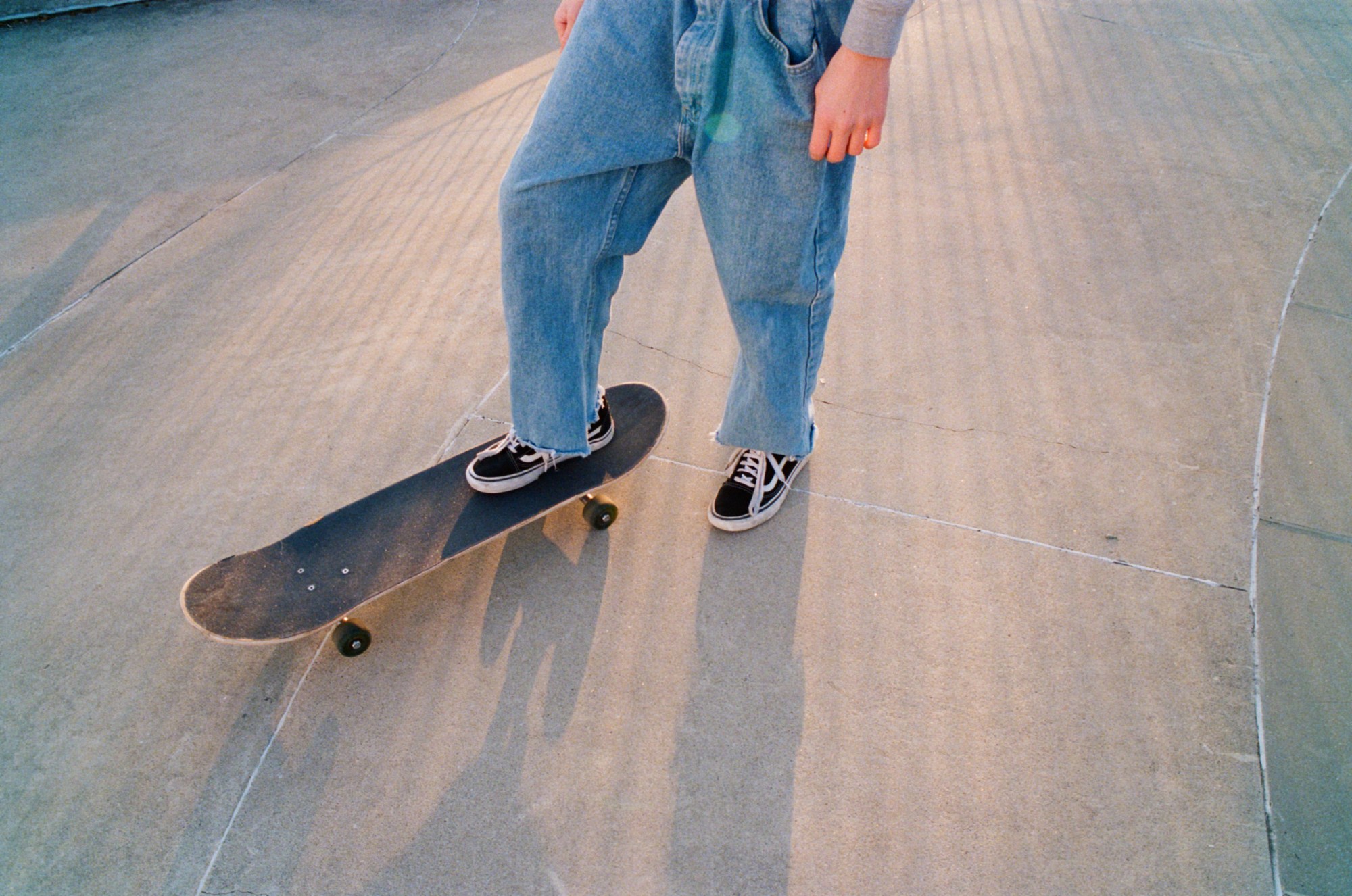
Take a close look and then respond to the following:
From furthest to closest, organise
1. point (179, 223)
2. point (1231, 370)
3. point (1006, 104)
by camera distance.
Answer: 1. point (1006, 104)
2. point (179, 223)
3. point (1231, 370)

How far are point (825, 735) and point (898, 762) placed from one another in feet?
0.54

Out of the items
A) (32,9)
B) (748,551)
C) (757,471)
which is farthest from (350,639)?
(32,9)

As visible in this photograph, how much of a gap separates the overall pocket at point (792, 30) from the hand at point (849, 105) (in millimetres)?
47

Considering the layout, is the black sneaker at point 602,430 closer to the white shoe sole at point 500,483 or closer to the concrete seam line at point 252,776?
the white shoe sole at point 500,483

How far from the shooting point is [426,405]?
2.72m

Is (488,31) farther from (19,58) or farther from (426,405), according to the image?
(426,405)

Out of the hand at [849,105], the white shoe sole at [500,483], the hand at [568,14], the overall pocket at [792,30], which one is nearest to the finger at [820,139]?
the hand at [849,105]

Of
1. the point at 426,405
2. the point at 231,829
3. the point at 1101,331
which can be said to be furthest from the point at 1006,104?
the point at 231,829

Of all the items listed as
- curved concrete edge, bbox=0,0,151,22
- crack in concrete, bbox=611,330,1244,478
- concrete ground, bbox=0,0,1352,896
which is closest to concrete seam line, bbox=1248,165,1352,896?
concrete ground, bbox=0,0,1352,896

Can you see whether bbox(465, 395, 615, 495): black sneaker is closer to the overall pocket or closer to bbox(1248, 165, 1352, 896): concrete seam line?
the overall pocket

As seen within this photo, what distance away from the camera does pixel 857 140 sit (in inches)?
61.9

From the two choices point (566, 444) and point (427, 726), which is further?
point (566, 444)

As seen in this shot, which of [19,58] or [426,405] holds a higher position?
[19,58]

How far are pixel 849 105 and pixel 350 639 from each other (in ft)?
5.31
